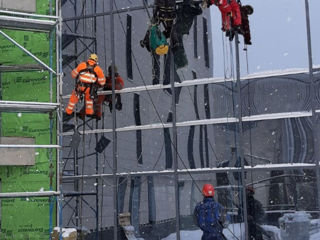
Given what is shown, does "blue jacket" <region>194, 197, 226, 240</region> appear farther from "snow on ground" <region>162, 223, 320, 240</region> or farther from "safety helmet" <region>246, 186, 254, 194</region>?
"safety helmet" <region>246, 186, 254, 194</region>

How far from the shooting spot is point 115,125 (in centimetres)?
1222

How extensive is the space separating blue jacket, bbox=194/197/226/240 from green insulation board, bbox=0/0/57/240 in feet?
9.87

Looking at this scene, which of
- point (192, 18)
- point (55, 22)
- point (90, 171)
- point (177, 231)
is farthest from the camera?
point (90, 171)

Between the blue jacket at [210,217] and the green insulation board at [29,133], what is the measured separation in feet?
9.87

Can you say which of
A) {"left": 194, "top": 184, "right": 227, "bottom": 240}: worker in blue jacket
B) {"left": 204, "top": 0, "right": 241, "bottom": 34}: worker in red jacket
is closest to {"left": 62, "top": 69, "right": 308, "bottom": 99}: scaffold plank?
{"left": 204, "top": 0, "right": 241, "bottom": 34}: worker in red jacket

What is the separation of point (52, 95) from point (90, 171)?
3.08 metres

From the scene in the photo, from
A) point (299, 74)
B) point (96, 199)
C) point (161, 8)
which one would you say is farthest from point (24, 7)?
point (299, 74)

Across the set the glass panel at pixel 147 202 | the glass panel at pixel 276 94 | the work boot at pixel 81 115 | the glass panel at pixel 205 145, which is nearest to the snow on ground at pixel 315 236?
the glass panel at pixel 205 145

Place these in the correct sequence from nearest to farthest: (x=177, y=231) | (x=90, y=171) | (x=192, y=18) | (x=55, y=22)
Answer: (x=55, y=22), (x=177, y=231), (x=192, y=18), (x=90, y=171)

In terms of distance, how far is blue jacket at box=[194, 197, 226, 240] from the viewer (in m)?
9.96

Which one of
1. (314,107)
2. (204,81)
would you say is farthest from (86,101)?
A: (314,107)

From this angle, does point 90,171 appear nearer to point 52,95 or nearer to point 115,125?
point 115,125

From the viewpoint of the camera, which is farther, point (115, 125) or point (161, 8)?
point (115, 125)

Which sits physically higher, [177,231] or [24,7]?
[24,7]
